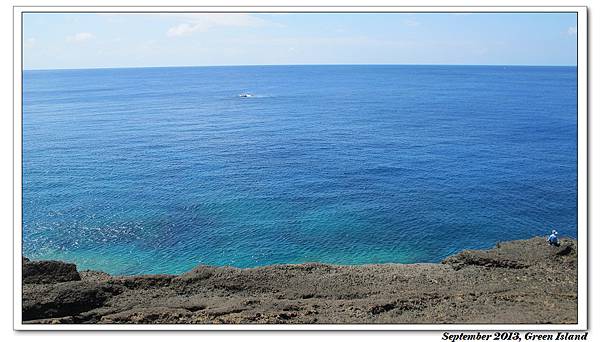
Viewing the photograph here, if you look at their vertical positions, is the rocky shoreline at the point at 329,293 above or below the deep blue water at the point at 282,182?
below

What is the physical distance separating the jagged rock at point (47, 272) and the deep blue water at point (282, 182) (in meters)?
4.30

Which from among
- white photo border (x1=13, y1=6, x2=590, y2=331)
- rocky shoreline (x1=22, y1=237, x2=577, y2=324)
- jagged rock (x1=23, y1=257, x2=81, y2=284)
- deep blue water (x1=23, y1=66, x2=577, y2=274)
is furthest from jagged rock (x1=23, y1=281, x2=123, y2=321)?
deep blue water (x1=23, y1=66, x2=577, y2=274)

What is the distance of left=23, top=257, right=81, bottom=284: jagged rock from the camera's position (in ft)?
51.2

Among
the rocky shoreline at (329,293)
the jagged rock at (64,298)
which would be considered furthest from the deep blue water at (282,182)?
the jagged rock at (64,298)

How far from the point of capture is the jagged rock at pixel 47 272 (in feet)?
51.2

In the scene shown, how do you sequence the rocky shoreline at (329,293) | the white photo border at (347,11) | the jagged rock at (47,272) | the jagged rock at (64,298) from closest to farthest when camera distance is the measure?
1. the white photo border at (347,11)
2. the rocky shoreline at (329,293)
3. the jagged rock at (64,298)
4. the jagged rock at (47,272)

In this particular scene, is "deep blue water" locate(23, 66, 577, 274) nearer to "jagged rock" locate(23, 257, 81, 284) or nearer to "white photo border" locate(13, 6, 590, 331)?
"jagged rock" locate(23, 257, 81, 284)

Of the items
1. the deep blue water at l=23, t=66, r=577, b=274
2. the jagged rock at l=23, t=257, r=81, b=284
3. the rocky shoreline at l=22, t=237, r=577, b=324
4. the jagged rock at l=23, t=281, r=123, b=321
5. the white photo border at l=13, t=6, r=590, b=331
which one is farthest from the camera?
the deep blue water at l=23, t=66, r=577, b=274

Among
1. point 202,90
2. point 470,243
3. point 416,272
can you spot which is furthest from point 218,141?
point 202,90

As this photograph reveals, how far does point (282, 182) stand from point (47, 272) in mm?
17245

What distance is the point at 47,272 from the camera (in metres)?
16.1

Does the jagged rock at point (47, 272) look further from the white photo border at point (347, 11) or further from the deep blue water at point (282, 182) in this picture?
the deep blue water at point (282, 182)

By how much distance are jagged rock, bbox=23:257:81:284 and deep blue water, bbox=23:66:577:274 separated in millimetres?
4304

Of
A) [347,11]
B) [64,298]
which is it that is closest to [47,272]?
[64,298]
